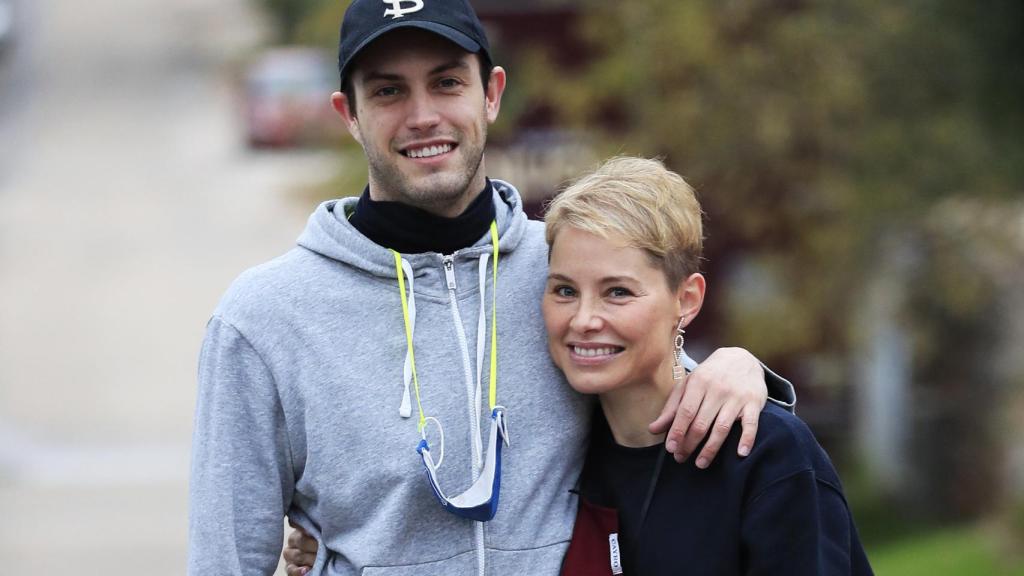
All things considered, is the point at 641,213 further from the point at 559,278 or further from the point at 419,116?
the point at 419,116

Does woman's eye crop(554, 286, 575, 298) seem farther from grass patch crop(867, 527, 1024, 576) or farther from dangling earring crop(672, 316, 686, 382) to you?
grass patch crop(867, 527, 1024, 576)

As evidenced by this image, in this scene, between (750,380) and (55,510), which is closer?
(750,380)

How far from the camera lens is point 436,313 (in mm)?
3100

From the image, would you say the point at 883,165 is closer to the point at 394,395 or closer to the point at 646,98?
the point at 646,98

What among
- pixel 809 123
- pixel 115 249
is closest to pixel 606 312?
pixel 809 123

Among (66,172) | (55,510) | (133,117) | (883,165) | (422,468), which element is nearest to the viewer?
(422,468)

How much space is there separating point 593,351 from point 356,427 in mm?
519

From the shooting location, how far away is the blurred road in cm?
1155

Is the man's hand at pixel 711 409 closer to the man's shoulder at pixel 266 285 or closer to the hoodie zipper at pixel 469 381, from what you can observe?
the hoodie zipper at pixel 469 381

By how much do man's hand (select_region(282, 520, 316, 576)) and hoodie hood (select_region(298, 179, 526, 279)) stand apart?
1.95 ft

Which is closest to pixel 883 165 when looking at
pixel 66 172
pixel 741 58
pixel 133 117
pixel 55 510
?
pixel 741 58

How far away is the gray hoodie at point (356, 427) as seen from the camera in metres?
2.95

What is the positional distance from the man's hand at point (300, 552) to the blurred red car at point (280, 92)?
1490cm

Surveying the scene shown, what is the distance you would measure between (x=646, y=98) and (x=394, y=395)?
7.36 m
